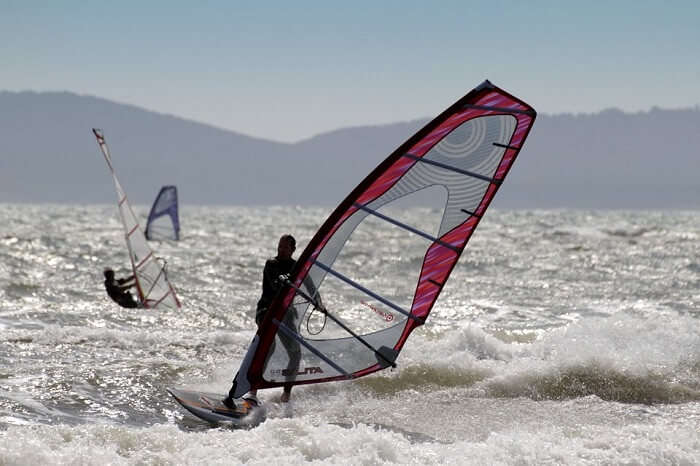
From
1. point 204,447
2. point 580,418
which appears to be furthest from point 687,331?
point 204,447

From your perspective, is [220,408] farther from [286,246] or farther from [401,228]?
[401,228]

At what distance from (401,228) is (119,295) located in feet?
21.9

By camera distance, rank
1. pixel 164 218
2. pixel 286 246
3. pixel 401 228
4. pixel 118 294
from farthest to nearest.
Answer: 1. pixel 164 218
2. pixel 118 294
3. pixel 286 246
4. pixel 401 228

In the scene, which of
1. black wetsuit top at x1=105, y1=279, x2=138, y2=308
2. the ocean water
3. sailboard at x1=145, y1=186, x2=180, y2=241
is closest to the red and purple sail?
the ocean water

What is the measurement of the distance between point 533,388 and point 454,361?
36.0 inches

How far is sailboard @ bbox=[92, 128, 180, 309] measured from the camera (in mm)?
11391

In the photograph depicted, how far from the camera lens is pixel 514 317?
11562 millimetres

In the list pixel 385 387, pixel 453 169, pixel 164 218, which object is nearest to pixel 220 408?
pixel 385 387

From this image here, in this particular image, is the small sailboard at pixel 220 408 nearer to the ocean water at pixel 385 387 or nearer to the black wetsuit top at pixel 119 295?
the ocean water at pixel 385 387

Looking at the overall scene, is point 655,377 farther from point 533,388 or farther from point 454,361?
point 454,361

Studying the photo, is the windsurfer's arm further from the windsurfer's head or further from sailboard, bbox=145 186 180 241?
sailboard, bbox=145 186 180 241

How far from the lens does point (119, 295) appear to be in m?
11.2

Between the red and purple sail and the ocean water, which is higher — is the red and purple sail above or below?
above

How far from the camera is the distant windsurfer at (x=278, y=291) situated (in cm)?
563
